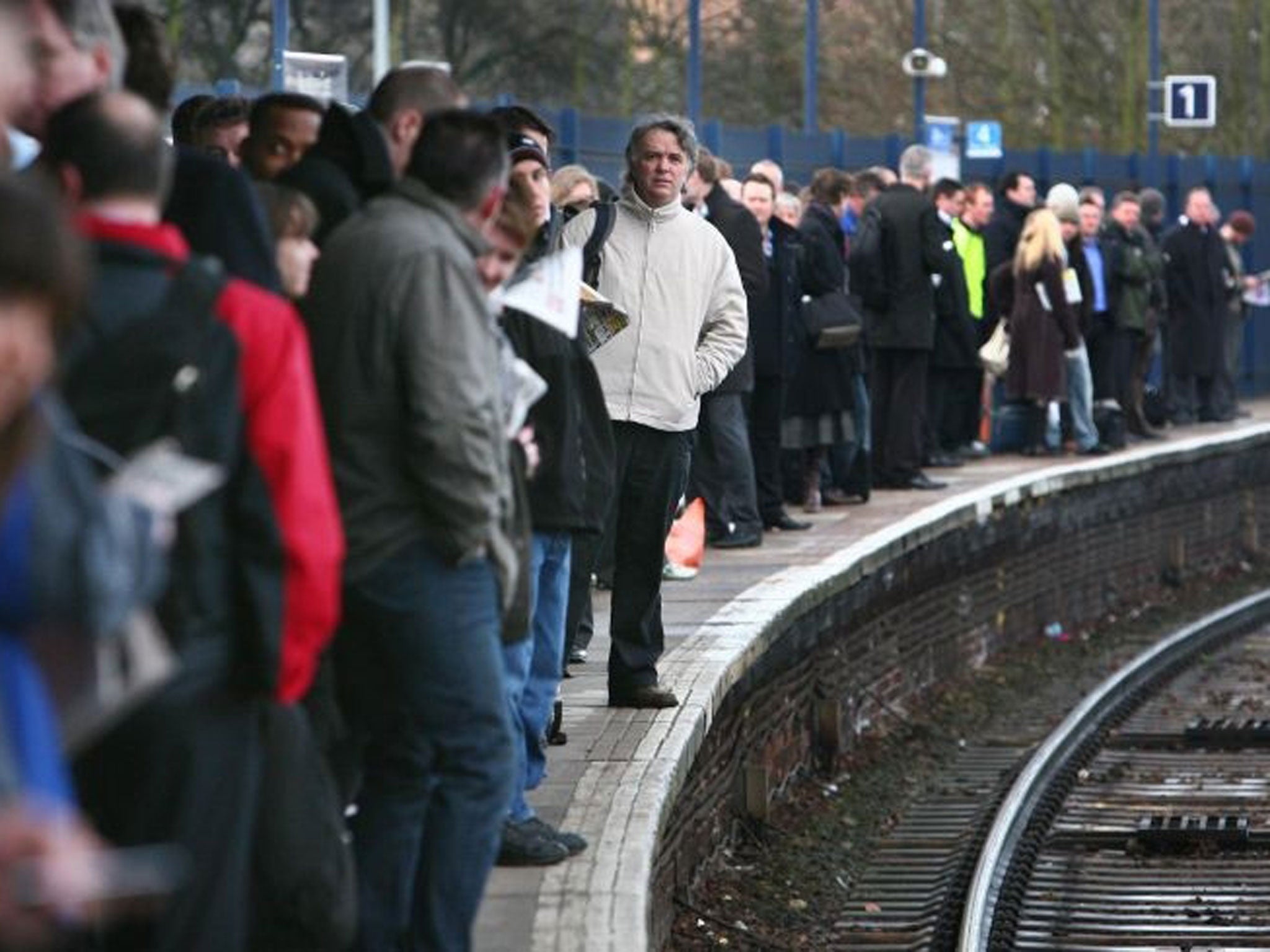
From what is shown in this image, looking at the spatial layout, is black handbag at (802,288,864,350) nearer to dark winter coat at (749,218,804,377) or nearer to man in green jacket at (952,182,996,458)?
dark winter coat at (749,218,804,377)

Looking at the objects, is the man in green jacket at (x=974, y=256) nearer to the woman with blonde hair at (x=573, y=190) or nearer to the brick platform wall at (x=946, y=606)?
the brick platform wall at (x=946, y=606)

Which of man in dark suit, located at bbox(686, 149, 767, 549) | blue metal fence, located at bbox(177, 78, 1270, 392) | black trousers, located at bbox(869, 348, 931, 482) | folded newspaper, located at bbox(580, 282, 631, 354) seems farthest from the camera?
black trousers, located at bbox(869, 348, 931, 482)

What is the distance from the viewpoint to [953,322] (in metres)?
19.9

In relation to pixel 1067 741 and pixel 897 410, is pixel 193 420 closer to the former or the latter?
pixel 1067 741

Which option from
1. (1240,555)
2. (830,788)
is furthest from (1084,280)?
(830,788)

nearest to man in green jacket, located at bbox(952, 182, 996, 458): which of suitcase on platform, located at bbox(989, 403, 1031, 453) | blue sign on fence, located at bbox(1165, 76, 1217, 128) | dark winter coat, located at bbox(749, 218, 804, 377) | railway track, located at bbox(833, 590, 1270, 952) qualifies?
suitcase on platform, located at bbox(989, 403, 1031, 453)

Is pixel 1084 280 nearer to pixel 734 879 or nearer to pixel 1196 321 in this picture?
pixel 1196 321

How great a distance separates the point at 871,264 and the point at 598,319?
8900 millimetres

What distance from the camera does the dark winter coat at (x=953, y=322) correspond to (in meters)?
19.5

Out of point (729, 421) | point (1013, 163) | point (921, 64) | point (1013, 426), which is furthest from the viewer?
point (1013, 163)

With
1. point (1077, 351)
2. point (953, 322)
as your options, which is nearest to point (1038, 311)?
point (1077, 351)

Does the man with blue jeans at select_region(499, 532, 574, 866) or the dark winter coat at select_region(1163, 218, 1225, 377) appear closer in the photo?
the man with blue jeans at select_region(499, 532, 574, 866)

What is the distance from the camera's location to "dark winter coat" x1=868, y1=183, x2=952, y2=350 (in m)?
18.6

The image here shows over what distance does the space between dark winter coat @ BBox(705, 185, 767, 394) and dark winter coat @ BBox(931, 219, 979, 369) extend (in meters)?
4.39
